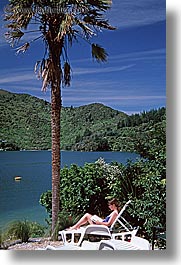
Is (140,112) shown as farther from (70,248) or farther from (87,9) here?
(70,248)

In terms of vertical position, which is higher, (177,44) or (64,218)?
(177,44)

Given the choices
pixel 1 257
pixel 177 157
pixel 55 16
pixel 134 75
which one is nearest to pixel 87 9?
pixel 55 16

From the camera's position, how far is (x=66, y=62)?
17.1 feet

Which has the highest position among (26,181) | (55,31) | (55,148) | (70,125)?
(55,31)

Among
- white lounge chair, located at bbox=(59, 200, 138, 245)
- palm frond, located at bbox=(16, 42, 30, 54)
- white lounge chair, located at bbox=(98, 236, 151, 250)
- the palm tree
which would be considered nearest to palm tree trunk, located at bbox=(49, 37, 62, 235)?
the palm tree

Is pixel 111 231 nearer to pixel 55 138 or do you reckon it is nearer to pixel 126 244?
pixel 126 244

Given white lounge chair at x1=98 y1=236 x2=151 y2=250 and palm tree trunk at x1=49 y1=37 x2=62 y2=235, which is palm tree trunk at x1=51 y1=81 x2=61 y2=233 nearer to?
palm tree trunk at x1=49 y1=37 x2=62 y2=235

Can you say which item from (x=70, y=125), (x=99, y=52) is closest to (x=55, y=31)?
(x=99, y=52)

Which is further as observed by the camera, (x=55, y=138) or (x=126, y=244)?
(x=55, y=138)

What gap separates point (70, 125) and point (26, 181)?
2.15 ft

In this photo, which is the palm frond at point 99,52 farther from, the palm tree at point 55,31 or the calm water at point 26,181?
the calm water at point 26,181

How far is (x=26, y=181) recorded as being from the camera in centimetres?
521

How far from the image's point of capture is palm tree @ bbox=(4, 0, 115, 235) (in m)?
5.12

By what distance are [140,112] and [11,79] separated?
1.23m
